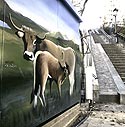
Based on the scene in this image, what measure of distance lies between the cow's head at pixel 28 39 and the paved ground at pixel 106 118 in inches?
143

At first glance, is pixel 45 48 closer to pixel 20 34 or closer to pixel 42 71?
pixel 42 71

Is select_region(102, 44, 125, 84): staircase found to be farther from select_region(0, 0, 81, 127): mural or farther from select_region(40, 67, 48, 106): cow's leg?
select_region(40, 67, 48, 106): cow's leg

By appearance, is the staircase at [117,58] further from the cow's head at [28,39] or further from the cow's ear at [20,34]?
the cow's ear at [20,34]

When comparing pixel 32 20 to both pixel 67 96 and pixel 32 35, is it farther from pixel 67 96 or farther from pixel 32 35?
pixel 67 96

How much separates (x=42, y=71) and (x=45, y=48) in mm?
443

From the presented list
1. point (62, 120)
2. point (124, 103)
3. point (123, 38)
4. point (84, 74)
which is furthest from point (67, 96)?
point (123, 38)

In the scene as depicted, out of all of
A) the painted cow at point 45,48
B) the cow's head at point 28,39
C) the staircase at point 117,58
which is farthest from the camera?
the staircase at point 117,58

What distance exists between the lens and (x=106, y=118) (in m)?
8.49

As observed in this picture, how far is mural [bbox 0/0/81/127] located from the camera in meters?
3.16

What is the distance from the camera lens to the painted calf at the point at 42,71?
4242 mm

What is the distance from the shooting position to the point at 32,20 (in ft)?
13.7

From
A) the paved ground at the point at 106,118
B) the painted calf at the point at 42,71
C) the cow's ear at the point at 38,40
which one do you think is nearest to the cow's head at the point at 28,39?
the cow's ear at the point at 38,40

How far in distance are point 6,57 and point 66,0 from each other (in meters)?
3.82

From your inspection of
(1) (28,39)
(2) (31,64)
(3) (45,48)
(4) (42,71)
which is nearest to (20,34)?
(1) (28,39)
